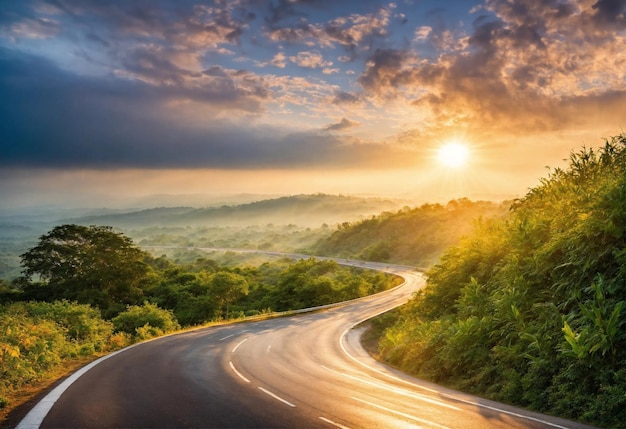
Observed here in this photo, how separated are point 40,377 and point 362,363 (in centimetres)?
1265

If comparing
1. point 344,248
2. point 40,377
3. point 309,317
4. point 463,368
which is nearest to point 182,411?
point 40,377

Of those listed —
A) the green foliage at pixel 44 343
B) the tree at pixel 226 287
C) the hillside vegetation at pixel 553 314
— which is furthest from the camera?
the tree at pixel 226 287

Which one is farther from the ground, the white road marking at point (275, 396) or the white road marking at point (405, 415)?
the white road marking at point (405, 415)

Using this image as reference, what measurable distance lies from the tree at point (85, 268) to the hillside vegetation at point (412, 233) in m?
58.7

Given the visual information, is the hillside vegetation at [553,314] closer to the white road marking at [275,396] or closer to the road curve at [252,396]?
the road curve at [252,396]

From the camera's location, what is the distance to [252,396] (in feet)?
38.5

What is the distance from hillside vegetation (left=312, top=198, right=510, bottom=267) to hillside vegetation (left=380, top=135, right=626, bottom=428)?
71.1 meters

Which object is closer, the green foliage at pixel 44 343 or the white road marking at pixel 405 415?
the white road marking at pixel 405 415

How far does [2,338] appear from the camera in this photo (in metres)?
14.5

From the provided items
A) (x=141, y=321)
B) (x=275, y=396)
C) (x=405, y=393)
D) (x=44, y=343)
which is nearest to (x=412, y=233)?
(x=141, y=321)

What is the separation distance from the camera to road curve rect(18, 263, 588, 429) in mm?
9562

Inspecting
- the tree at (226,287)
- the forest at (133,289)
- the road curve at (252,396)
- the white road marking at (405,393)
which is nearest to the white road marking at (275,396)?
the road curve at (252,396)

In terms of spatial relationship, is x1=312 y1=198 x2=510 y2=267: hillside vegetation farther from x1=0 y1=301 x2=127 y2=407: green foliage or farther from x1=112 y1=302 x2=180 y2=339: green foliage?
x1=0 y1=301 x2=127 y2=407: green foliage

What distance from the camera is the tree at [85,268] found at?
43719 millimetres
